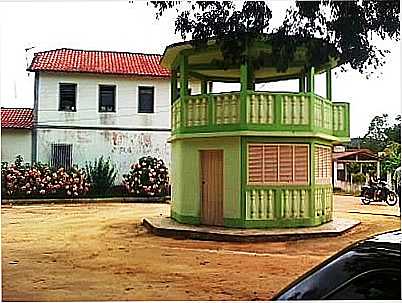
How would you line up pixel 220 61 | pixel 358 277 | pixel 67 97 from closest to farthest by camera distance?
pixel 358 277 → pixel 220 61 → pixel 67 97

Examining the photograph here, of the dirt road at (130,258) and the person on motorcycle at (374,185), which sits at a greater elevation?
the person on motorcycle at (374,185)

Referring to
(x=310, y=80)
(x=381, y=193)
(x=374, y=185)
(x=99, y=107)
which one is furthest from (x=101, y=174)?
(x=381, y=193)

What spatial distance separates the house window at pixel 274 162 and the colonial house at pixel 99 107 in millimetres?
1002

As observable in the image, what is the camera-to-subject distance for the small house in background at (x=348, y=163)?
3.84 meters

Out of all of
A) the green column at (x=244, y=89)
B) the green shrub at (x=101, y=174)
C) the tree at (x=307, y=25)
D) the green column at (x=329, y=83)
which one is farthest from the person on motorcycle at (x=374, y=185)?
the green shrub at (x=101, y=174)

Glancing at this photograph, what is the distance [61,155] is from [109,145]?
652 millimetres

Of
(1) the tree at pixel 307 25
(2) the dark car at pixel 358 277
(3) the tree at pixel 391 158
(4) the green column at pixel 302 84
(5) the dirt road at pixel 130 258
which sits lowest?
(5) the dirt road at pixel 130 258

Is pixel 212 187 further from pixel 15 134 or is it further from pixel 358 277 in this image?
pixel 358 277

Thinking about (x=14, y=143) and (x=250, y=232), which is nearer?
(x=14, y=143)

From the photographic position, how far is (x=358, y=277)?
1.78m

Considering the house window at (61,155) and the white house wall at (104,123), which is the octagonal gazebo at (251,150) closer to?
the white house wall at (104,123)

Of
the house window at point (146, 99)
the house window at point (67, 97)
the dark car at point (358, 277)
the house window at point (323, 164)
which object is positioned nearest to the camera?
the dark car at point (358, 277)

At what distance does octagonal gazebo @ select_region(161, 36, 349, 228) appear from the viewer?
5.68m

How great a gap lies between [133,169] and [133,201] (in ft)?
2.49
